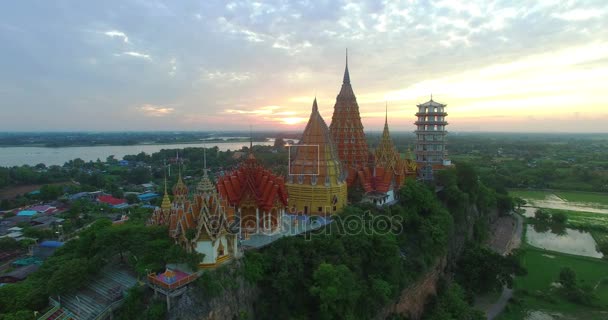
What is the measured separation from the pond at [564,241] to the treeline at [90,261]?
45.9 m

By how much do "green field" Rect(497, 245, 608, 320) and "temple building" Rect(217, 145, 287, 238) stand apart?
811 inches

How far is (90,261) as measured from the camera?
21906 millimetres

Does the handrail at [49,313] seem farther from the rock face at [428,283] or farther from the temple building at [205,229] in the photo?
the rock face at [428,283]

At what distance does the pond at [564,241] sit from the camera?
148ft

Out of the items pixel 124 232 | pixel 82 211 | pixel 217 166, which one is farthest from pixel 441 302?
pixel 217 166


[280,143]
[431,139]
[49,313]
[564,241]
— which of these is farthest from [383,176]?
[280,143]

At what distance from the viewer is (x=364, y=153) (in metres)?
40.1

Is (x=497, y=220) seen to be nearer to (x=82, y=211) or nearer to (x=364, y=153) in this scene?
(x=364, y=153)

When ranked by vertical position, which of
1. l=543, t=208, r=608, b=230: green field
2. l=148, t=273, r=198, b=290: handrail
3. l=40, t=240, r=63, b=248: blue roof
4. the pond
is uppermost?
l=148, t=273, r=198, b=290: handrail

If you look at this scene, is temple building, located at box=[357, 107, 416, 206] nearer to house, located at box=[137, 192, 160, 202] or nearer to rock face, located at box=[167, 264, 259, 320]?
rock face, located at box=[167, 264, 259, 320]

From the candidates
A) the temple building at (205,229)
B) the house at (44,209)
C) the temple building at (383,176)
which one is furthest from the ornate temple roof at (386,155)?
the house at (44,209)

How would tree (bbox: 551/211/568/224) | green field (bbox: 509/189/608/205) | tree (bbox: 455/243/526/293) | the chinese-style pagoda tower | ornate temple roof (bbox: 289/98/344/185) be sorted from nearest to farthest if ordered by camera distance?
ornate temple roof (bbox: 289/98/344/185) → tree (bbox: 455/243/526/293) → the chinese-style pagoda tower → tree (bbox: 551/211/568/224) → green field (bbox: 509/189/608/205)

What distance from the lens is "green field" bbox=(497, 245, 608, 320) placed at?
30453 mm

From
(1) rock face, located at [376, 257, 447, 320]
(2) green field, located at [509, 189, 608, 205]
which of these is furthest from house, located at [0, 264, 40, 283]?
(2) green field, located at [509, 189, 608, 205]
